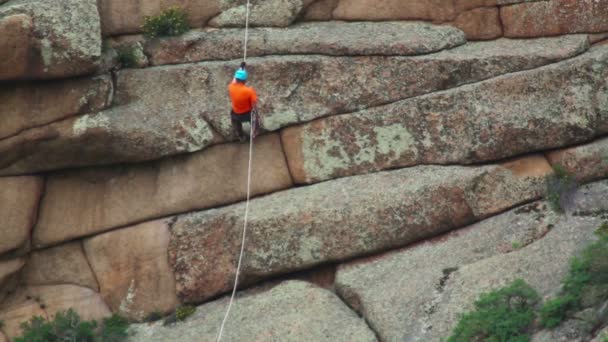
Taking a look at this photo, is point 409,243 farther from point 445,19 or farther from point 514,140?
point 445,19

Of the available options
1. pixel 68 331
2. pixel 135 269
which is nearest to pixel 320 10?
pixel 135 269

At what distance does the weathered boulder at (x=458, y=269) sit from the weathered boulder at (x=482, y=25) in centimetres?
560

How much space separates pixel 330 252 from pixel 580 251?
234 inches

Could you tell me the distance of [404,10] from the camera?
28.0m

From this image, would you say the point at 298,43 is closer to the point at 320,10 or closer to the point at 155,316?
the point at 320,10

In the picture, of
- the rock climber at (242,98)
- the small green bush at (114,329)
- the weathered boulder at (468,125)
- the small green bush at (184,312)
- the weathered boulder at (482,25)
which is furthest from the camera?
the weathered boulder at (482,25)

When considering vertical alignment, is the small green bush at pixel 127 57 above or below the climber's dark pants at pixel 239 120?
above

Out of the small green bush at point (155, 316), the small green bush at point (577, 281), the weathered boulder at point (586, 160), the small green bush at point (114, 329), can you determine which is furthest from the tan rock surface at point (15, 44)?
the small green bush at point (577, 281)

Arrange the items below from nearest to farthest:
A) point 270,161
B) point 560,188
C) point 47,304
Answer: point 560,188 → point 47,304 → point 270,161

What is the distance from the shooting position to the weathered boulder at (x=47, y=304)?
82.1 ft

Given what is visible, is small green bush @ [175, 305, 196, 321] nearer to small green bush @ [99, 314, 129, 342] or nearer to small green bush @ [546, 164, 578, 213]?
small green bush @ [99, 314, 129, 342]

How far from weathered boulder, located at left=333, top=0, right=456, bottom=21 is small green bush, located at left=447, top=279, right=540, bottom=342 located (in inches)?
394

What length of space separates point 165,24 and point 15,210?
6.12m

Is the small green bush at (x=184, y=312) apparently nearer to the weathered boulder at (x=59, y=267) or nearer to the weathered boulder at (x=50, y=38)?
the weathered boulder at (x=59, y=267)
